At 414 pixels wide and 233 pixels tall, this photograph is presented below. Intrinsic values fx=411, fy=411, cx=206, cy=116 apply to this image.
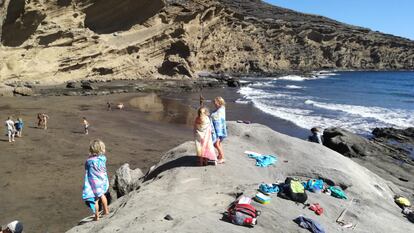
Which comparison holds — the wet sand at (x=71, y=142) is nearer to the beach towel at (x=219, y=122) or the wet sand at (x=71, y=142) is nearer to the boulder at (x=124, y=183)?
the boulder at (x=124, y=183)

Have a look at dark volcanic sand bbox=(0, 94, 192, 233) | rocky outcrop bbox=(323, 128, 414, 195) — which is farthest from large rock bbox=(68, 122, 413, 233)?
rocky outcrop bbox=(323, 128, 414, 195)

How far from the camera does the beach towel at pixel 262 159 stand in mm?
9546

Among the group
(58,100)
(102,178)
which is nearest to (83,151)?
(102,178)

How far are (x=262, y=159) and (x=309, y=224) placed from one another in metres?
3.47

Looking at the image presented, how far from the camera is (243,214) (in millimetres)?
6133

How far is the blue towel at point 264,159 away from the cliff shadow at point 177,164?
1.57m

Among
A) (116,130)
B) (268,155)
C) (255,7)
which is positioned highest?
(255,7)

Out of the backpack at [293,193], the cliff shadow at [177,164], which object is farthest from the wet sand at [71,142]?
the backpack at [293,193]

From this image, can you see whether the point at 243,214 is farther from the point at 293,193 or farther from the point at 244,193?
the point at 293,193

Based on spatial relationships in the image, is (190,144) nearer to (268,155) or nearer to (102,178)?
(268,155)

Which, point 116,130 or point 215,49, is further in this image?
point 215,49

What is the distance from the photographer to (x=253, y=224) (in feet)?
19.9

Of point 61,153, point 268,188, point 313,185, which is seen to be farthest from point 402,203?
point 61,153

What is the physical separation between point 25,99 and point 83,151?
17644 millimetres
